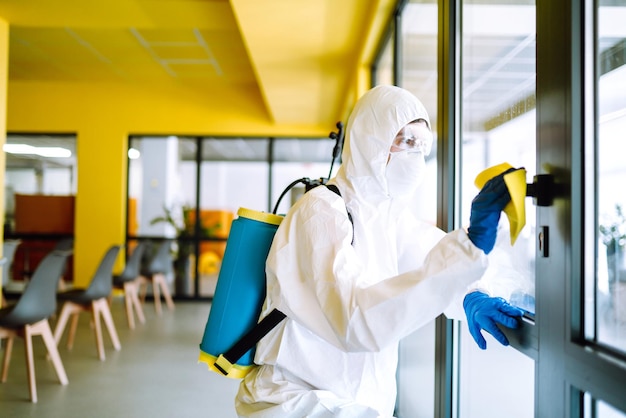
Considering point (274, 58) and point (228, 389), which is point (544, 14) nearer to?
point (228, 389)

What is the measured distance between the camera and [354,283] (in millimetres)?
1062

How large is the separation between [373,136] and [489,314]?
50 centimetres

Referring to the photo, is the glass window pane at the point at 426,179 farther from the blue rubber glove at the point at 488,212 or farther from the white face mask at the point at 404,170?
the blue rubber glove at the point at 488,212

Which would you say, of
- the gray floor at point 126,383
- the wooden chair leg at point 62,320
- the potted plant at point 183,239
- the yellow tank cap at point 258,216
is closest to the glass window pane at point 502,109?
the yellow tank cap at point 258,216

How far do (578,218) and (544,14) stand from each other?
435 millimetres

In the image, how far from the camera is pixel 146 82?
22.1ft

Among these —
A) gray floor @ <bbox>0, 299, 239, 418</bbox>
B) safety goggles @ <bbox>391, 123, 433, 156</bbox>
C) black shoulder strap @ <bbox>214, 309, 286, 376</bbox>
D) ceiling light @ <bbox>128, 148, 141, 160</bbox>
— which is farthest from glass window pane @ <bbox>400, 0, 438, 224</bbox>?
ceiling light @ <bbox>128, 148, 141, 160</bbox>

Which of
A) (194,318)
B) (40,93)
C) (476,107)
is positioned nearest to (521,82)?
(476,107)

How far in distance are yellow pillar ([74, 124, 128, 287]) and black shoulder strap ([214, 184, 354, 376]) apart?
19.0 feet

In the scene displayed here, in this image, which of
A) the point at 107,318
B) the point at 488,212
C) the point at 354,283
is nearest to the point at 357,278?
the point at 354,283

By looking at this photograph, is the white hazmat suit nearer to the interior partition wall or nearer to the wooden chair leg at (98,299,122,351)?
the wooden chair leg at (98,299,122,351)

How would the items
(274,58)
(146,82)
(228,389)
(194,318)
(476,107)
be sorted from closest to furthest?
(476,107) → (228,389) → (274,58) → (194,318) → (146,82)

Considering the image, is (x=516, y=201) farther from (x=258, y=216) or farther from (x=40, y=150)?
(x=40, y=150)

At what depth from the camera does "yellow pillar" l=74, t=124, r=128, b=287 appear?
6680 millimetres
